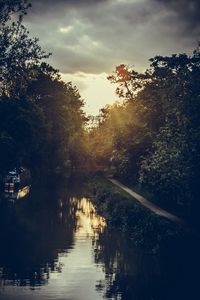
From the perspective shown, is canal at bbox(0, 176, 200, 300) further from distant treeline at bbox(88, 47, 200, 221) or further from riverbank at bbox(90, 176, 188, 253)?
distant treeline at bbox(88, 47, 200, 221)

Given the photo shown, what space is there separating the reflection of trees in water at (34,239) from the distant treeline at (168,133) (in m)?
6.59

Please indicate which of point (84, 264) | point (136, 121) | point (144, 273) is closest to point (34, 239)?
point (84, 264)

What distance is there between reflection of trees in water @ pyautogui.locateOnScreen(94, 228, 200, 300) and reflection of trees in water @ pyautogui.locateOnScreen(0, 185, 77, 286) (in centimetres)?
230

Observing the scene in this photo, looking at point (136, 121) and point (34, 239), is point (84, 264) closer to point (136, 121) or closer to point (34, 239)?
point (34, 239)

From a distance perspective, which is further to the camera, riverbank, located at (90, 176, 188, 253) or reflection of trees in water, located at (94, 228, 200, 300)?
riverbank, located at (90, 176, 188, 253)

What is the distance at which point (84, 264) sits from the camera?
2319 centimetres

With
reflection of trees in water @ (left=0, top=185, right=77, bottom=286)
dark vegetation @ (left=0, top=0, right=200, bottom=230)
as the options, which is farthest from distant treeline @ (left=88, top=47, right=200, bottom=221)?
reflection of trees in water @ (left=0, top=185, right=77, bottom=286)

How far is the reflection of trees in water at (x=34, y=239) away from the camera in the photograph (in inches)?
850

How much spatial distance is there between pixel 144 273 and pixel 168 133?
1183 centimetres

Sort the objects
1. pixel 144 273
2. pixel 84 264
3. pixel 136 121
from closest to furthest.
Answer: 1. pixel 144 273
2. pixel 84 264
3. pixel 136 121

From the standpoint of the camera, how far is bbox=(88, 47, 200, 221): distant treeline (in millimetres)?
28328

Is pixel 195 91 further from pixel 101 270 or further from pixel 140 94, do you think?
pixel 140 94

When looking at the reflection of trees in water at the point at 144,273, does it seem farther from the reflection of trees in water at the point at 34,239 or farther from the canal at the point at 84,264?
the reflection of trees in water at the point at 34,239

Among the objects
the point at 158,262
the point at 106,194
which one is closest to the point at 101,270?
the point at 158,262
